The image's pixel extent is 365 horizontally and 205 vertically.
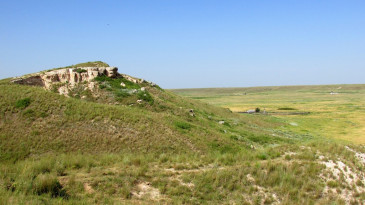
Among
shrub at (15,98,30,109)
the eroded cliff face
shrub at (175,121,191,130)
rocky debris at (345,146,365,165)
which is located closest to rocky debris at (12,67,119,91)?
the eroded cliff face

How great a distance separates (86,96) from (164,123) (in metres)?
9.86

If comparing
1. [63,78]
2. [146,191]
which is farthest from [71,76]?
[146,191]

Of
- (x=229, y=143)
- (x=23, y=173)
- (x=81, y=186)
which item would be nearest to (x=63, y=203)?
(x=81, y=186)

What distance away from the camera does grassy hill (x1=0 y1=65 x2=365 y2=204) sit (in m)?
8.80

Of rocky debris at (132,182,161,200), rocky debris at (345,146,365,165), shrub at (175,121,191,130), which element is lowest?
rocky debris at (345,146,365,165)

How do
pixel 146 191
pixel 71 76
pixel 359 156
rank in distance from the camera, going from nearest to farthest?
pixel 146 191 < pixel 359 156 < pixel 71 76

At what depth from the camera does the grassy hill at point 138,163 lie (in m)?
8.80

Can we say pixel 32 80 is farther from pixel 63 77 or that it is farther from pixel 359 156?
pixel 359 156

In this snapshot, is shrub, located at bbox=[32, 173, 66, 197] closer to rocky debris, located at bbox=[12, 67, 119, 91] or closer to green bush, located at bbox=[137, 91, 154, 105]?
green bush, located at bbox=[137, 91, 154, 105]

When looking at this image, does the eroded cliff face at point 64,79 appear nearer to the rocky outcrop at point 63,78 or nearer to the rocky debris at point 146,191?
the rocky outcrop at point 63,78

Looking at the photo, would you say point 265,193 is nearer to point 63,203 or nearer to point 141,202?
point 141,202

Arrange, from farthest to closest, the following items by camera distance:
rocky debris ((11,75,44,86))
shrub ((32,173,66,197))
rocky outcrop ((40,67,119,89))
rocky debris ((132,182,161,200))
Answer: rocky outcrop ((40,67,119,89))
rocky debris ((11,75,44,86))
rocky debris ((132,182,161,200))
shrub ((32,173,66,197))

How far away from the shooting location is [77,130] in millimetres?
15719

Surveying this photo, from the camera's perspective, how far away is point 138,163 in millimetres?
11664
